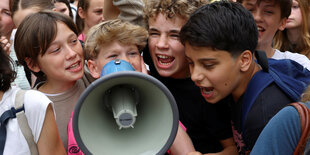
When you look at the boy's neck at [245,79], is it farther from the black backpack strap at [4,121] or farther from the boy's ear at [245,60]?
the black backpack strap at [4,121]

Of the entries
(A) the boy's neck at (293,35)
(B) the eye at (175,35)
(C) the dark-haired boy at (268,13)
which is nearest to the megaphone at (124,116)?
(B) the eye at (175,35)

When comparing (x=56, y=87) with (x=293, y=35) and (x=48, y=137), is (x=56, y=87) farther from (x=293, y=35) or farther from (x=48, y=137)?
(x=293, y=35)

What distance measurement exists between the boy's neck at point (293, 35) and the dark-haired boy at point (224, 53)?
2407mm

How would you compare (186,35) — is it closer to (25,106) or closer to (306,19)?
(25,106)

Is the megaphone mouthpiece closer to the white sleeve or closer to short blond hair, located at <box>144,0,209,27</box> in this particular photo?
the white sleeve

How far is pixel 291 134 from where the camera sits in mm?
1561

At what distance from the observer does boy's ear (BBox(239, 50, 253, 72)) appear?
87.1 inches

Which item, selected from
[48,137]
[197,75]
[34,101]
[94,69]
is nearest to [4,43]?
[94,69]

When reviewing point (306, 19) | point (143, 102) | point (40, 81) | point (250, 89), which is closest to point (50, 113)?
point (143, 102)

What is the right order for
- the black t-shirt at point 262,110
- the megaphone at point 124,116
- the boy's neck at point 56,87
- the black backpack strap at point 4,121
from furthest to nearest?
the boy's neck at point 56,87, the black backpack strap at point 4,121, the black t-shirt at point 262,110, the megaphone at point 124,116

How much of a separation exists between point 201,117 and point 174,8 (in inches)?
33.2

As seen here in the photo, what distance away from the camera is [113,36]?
8.46 ft

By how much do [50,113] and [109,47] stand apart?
2.18ft

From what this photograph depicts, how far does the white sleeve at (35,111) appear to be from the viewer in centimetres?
211
